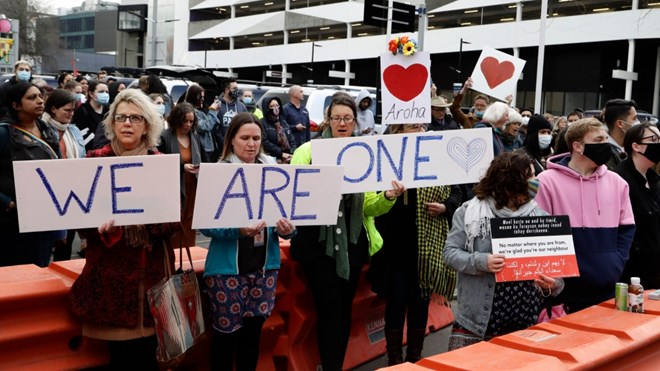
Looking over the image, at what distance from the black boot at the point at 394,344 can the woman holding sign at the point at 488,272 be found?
118 centimetres

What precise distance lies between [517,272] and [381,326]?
7.79ft

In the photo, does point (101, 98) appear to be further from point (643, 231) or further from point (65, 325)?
point (643, 231)

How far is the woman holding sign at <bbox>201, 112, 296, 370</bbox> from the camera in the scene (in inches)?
169

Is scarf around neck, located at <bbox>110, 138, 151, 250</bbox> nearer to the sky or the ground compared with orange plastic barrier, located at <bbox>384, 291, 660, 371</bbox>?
nearer to the sky

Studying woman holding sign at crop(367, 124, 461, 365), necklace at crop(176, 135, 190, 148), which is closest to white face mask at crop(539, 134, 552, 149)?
woman holding sign at crop(367, 124, 461, 365)

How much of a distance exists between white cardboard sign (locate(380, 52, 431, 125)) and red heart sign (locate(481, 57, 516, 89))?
3505 mm

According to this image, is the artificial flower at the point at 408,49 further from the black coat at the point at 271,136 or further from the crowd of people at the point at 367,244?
the black coat at the point at 271,136

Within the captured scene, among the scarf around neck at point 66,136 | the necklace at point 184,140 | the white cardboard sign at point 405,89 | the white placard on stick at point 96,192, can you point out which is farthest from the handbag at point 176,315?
the necklace at point 184,140

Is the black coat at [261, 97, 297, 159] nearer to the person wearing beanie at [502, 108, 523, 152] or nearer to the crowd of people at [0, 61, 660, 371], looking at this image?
the person wearing beanie at [502, 108, 523, 152]

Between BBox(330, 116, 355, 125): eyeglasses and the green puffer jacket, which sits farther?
BBox(330, 116, 355, 125): eyeglasses

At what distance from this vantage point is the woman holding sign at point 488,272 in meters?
4.25

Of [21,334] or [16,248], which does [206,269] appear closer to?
[21,334]

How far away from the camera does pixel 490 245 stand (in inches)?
167

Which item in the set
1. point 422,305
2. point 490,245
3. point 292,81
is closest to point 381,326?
point 422,305
